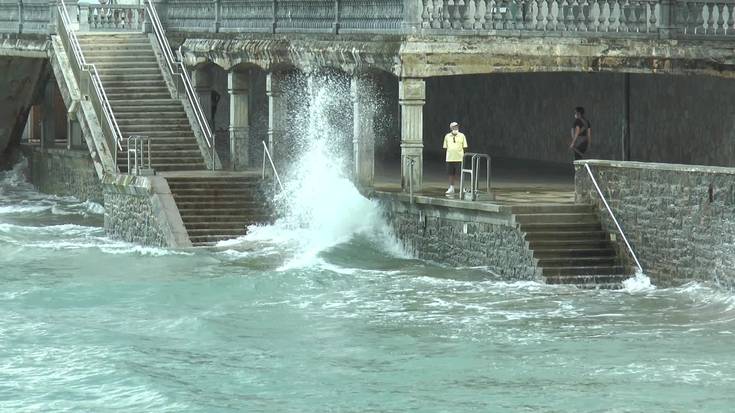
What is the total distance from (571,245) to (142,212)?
9.84 metres

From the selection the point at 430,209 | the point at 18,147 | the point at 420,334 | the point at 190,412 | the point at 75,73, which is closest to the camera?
the point at 190,412

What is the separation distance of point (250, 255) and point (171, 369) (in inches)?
397

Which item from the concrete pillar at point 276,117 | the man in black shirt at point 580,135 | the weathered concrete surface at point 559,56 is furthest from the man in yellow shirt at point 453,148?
→ the concrete pillar at point 276,117

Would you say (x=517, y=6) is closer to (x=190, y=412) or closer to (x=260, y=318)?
(x=260, y=318)

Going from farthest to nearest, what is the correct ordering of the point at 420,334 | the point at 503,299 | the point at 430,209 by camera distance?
the point at 430,209 < the point at 503,299 < the point at 420,334

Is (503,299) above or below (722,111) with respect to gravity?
below

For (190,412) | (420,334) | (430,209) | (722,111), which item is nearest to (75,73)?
(430,209)

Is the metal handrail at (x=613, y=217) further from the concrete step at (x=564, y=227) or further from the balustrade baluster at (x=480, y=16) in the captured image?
the balustrade baluster at (x=480, y=16)

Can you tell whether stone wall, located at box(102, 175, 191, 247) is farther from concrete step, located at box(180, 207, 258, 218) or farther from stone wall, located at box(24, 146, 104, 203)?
stone wall, located at box(24, 146, 104, 203)

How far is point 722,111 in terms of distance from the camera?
37625 millimetres

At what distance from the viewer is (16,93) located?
51500 millimetres

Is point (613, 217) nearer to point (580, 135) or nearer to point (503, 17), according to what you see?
point (503, 17)

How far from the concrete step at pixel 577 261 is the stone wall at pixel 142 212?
8.17 meters

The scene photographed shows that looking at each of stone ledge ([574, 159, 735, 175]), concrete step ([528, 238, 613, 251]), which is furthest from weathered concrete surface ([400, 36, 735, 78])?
concrete step ([528, 238, 613, 251])
